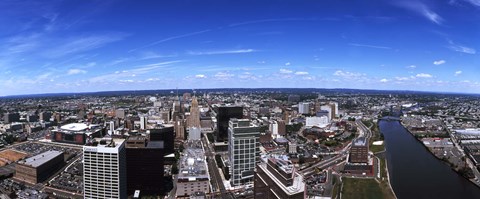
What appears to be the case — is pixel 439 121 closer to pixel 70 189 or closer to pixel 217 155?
pixel 217 155

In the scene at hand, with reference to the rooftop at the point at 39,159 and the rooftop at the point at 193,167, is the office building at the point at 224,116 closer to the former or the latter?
the rooftop at the point at 193,167

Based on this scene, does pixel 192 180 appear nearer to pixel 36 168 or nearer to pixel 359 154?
pixel 36 168

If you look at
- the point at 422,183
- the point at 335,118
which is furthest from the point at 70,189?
the point at 335,118

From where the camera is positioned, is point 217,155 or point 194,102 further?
point 194,102

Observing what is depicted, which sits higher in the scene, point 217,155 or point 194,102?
point 194,102

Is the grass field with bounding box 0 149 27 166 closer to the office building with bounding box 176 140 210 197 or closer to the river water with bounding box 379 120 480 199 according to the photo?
the office building with bounding box 176 140 210 197

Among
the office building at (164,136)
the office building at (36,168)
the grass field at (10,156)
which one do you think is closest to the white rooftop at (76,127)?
the grass field at (10,156)

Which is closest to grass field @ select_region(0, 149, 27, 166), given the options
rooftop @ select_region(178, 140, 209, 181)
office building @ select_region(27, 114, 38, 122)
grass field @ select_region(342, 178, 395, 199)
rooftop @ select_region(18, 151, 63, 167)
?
rooftop @ select_region(18, 151, 63, 167)
